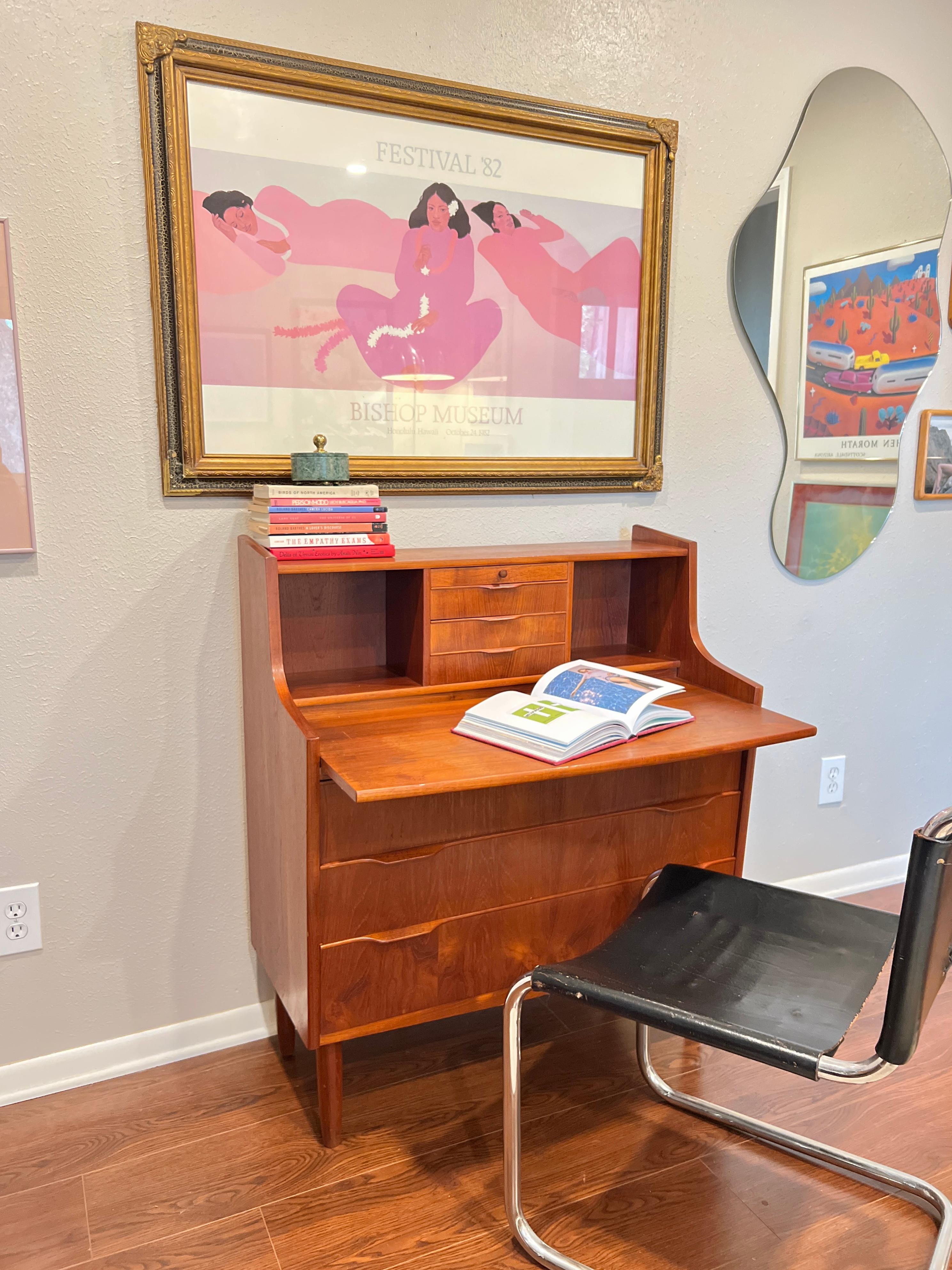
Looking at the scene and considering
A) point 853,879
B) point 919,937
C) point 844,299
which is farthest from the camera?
point 853,879

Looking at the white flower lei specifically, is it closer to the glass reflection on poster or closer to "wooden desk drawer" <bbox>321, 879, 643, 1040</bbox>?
the glass reflection on poster

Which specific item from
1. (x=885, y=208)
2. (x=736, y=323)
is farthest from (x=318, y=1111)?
(x=885, y=208)

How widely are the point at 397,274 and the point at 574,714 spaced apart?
879 millimetres

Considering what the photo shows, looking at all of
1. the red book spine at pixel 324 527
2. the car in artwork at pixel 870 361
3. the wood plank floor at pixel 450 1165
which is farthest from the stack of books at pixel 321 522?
the car in artwork at pixel 870 361

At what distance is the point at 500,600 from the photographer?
5.55 feet

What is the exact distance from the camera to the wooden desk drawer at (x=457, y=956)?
1.49 metres

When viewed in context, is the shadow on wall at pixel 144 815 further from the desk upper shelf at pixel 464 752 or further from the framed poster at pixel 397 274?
the desk upper shelf at pixel 464 752

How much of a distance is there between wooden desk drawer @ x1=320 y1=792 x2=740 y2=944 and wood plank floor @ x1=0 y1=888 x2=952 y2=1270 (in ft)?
1.33

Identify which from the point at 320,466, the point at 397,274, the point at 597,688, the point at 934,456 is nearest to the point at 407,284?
the point at 397,274

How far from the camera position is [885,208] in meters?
2.18

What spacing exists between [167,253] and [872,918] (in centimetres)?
159

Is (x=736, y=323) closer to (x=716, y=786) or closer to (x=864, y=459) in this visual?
(x=864, y=459)

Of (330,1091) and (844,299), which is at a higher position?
(844,299)

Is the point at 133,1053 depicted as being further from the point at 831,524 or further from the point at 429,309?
the point at 831,524
